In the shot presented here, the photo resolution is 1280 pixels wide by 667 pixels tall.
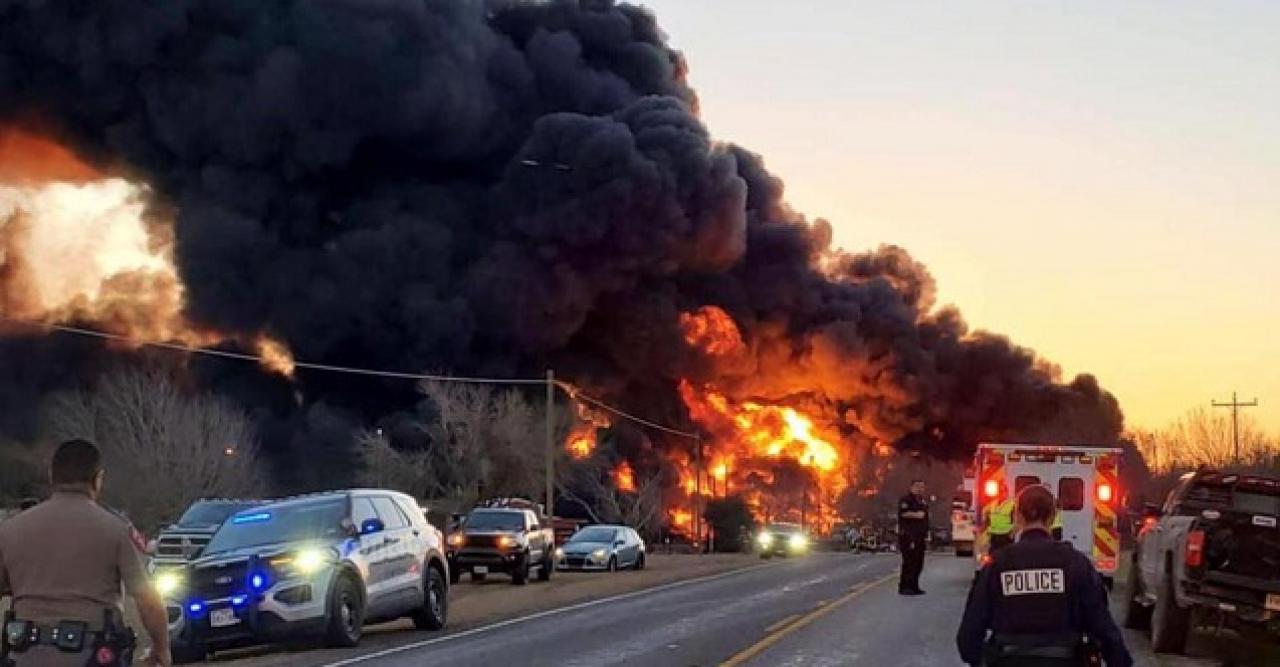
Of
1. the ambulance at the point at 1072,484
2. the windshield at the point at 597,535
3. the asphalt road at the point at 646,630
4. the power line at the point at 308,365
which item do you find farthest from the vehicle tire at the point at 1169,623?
the power line at the point at 308,365

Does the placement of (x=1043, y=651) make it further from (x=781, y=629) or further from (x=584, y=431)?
(x=584, y=431)

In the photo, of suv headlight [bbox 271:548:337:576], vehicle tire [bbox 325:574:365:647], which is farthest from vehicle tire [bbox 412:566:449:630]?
suv headlight [bbox 271:548:337:576]

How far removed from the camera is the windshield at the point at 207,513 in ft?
77.9

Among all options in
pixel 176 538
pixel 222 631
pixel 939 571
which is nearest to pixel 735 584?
pixel 939 571

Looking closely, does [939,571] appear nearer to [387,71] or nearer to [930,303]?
[387,71]

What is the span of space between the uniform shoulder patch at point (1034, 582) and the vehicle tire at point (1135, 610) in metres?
12.1

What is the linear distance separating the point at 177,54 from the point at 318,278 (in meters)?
10.5

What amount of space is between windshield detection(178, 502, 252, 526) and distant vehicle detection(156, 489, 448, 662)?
18.7 feet

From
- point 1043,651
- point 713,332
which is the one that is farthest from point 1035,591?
point 713,332

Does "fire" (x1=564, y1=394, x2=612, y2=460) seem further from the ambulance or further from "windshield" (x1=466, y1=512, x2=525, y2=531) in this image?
the ambulance

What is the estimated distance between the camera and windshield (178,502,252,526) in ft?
77.9

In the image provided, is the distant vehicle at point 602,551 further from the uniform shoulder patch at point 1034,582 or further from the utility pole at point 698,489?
the uniform shoulder patch at point 1034,582

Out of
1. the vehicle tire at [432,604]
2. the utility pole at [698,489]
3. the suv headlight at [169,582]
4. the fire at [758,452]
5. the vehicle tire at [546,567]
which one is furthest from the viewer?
the fire at [758,452]

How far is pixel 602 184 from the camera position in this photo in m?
63.5
